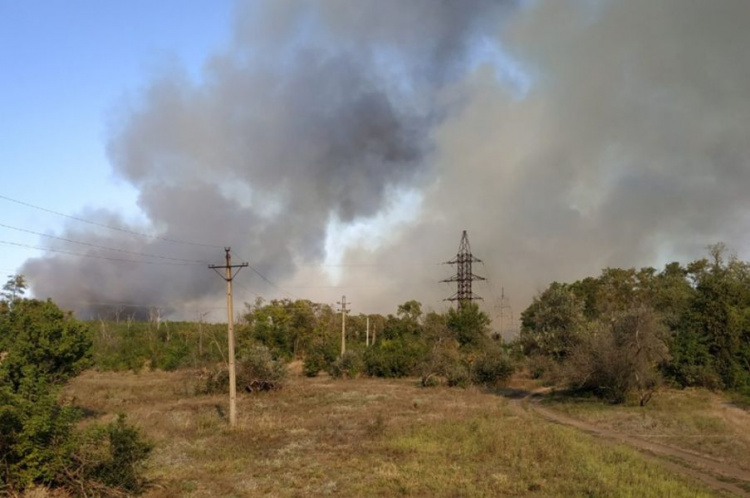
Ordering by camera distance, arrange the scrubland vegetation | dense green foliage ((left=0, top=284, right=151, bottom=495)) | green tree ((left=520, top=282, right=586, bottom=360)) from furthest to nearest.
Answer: green tree ((left=520, top=282, right=586, bottom=360)), the scrubland vegetation, dense green foliage ((left=0, top=284, right=151, bottom=495))

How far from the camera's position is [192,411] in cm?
3338

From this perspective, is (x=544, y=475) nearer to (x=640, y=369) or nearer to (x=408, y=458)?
(x=408, y=458)

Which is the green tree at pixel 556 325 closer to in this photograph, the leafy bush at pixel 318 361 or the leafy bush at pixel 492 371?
the leafy bush at pixel 492 371

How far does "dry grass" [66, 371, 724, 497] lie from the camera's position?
15.6 m

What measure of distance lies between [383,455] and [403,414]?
1123 centimetres

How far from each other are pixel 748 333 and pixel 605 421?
22732 mm

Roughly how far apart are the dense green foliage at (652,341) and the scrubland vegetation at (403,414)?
5.6 inches

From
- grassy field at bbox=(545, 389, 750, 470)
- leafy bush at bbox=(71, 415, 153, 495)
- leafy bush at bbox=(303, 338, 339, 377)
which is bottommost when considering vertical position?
leafy bush at bbox=(303, 338, 339, 377)

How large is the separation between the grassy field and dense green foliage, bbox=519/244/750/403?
5.72ft

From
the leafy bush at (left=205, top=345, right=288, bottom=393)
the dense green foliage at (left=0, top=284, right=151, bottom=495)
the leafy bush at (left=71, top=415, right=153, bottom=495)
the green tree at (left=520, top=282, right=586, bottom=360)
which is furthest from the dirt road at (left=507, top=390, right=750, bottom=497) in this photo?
the leafy bush at (left=205, top=345, right=288, bottom=393)

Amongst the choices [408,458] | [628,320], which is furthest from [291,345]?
[408,458]

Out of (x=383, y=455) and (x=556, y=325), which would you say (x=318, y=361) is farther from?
(x=383, y=455)

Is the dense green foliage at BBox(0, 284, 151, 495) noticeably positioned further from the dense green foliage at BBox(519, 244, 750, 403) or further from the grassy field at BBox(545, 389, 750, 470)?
the dense green foliage at BBox(519, 244, 750, 403)

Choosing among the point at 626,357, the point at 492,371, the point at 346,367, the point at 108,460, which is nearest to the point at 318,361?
the point at 346,367
